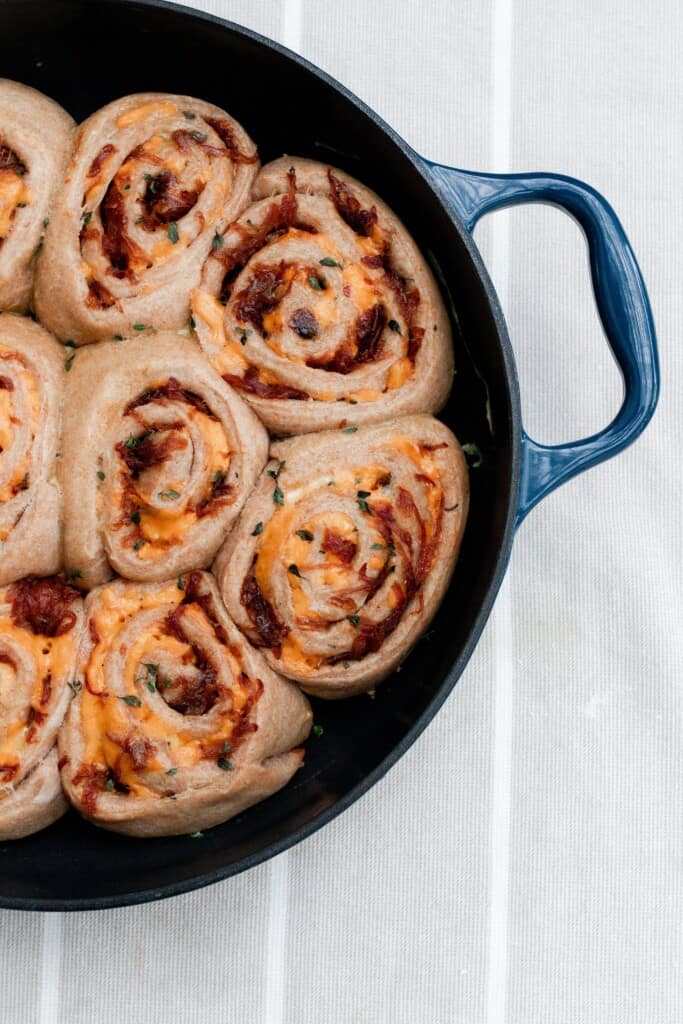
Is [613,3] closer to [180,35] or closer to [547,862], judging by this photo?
[180,35]

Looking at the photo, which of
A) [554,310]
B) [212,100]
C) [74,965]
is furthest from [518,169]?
[74,965]

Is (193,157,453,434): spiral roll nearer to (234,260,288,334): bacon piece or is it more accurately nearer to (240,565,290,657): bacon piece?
(234,260,288,334): bacon piece

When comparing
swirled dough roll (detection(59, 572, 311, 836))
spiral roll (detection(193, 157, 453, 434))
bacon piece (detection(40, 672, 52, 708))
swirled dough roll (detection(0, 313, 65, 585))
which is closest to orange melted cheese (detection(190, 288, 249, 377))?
spiral roll (detection(193, 157, 453, 434))

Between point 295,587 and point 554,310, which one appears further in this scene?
point 554,310

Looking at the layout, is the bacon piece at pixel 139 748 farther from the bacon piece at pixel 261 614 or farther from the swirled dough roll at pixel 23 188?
the swirled dough roll at pixel 23 188

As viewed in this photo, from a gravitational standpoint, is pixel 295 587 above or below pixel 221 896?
above

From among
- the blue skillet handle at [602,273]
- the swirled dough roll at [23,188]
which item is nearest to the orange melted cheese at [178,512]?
the swirled dough roll at [23,188]
